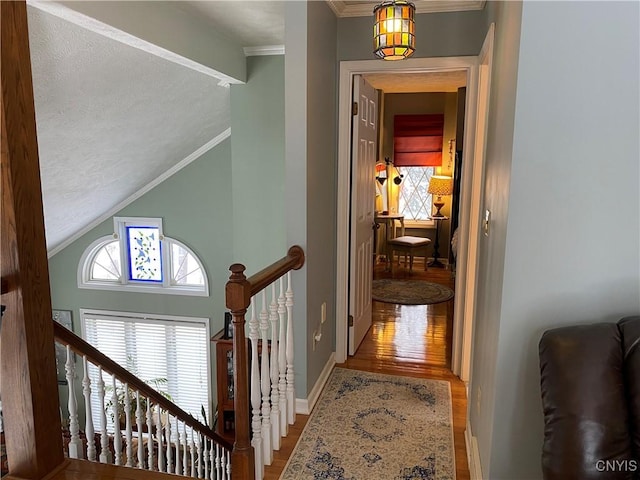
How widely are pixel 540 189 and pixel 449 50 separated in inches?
76.7

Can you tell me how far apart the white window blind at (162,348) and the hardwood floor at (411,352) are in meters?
2.50

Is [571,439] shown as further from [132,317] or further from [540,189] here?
[132,317]

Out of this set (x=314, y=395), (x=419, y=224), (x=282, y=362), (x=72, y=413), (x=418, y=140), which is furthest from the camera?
(x=419, y=224)

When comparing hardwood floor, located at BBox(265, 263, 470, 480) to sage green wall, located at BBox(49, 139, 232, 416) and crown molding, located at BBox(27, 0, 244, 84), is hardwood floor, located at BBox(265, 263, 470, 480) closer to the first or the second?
sage green wall, located at BBox(49, 139, 232, 416)

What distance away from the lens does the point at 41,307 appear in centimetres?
121

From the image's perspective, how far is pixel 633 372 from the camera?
4.24 feet

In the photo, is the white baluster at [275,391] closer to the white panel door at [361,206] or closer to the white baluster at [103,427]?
the white baluster at [103,427]

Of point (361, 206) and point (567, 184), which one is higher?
point (567, 184)

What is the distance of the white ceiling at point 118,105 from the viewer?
2.85 meters

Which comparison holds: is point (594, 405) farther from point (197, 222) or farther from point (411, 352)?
point (197, 222)

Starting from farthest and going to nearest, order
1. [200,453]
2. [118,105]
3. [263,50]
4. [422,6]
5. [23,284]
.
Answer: [263,50] → [118,105] → [422,6] → [200,453] → [23,284]

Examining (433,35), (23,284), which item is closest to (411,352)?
(433,35)

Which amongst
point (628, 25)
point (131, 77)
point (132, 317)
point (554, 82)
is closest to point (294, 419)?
point (554, 82)

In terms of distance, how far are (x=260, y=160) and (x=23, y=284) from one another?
3229mm
